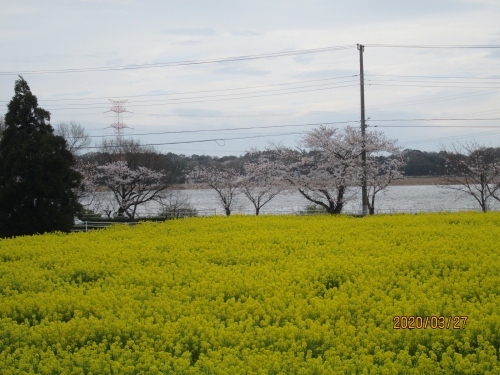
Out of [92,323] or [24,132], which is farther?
[24,132]

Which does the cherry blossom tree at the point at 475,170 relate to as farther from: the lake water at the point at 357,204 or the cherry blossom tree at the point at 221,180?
the cherry blossom tree at the point at 221,180

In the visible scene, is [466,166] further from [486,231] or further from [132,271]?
[132,271]

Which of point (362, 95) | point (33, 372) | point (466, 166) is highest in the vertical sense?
point (362, 95)

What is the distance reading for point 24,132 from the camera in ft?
79.7

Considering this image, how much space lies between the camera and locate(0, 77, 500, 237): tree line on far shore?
23328 mm

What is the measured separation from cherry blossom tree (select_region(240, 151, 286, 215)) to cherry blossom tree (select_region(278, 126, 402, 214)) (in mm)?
1423

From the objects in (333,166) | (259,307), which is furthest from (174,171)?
(259,307)

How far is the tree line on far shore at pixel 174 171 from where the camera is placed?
23328 millimetres

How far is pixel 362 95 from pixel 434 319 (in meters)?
23.4

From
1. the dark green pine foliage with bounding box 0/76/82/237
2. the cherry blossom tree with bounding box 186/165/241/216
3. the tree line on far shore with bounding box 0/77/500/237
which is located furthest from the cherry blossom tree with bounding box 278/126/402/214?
the dark green pine foliage with bounding box 0/76/82/237

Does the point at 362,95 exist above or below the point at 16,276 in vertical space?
above

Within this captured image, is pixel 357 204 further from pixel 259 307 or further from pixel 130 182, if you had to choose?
pixel 259 307

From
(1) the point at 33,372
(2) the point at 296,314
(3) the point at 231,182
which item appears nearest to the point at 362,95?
(3) the point at 231,182

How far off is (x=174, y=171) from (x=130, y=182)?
12.4 feet
